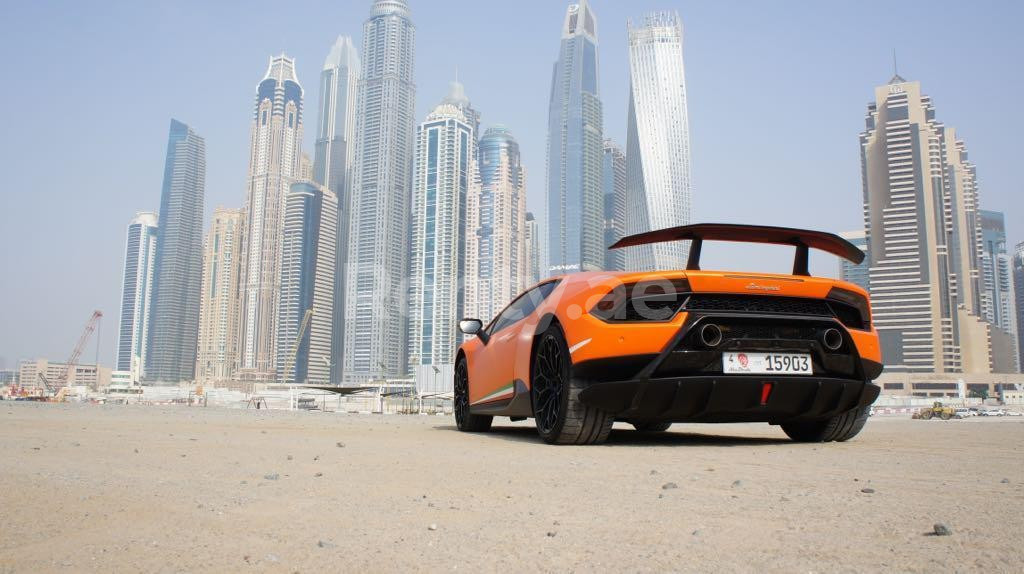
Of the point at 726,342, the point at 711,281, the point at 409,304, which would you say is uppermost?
the point at 409,304

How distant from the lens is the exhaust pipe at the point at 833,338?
208 inches

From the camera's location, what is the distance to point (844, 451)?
5016mm

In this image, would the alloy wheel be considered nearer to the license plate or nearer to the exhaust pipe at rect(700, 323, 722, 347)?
the exhaust pipe at rect(700, 323, 722, 347)


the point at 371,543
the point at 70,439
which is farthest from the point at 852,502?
the point at 70,439

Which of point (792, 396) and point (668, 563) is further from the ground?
point (792, 396)

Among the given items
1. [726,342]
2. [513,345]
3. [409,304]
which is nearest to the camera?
[726,342]

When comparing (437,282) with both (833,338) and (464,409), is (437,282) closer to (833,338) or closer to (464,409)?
(464,409)

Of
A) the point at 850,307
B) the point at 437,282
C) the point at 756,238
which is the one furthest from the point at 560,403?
the point at 437,282

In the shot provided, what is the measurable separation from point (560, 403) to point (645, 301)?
991 mm

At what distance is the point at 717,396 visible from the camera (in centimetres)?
497

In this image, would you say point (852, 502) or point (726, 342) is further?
point (726, 342)

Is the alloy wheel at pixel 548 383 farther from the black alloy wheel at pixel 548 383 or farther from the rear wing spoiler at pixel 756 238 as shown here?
the rear wing spoiler at pixel 756 238

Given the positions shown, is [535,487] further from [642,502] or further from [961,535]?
[961,535]

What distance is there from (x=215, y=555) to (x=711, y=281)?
12.3ft
